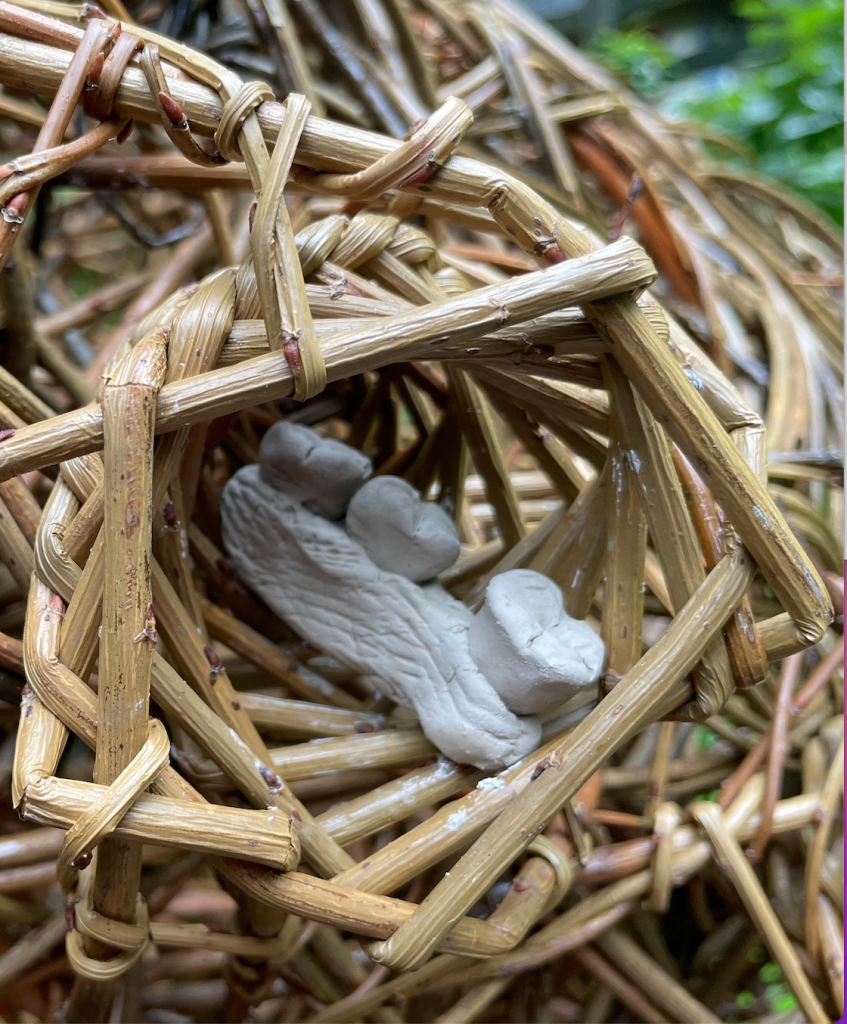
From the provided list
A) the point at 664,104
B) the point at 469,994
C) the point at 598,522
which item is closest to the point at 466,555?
the point at 598,522

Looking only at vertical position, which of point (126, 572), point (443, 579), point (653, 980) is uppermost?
point (126, 572)

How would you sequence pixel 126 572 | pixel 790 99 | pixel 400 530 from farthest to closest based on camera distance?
pixel 790 99 → pixel 400 530 → pixel 126 572

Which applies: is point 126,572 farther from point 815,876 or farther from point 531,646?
point 815,876

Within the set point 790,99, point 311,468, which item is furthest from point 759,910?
point 790,99

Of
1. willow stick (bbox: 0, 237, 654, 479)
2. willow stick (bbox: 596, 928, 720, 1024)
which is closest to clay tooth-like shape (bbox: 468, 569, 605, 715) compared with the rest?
willow stick (bbox: 0, 237, 654, 479)

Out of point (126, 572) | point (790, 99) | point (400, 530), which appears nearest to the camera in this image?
point (126, 572)

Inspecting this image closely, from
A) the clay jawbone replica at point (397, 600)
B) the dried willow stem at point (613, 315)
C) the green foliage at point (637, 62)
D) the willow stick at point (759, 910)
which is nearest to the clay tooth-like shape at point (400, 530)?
the clay jawbone replica at point (397, 600)

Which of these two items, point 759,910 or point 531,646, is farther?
point 759,910

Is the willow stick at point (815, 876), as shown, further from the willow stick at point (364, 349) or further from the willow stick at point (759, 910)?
the willow stick at point (364, 349)
